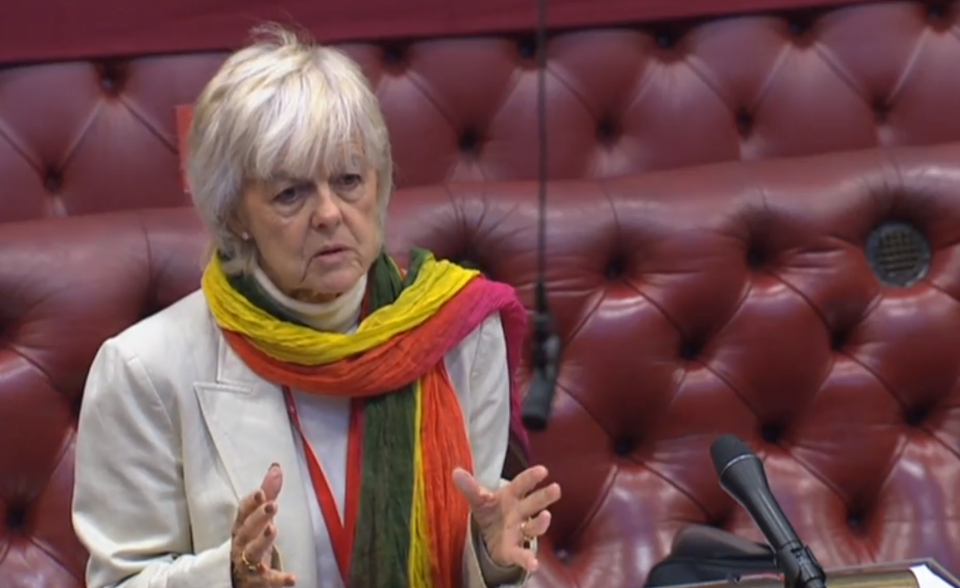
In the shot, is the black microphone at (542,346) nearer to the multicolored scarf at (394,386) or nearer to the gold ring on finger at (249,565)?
the multicolored scarf at (394,386)

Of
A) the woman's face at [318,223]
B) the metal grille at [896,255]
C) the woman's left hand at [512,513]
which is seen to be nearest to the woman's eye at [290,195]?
the woman's face at [318,223]

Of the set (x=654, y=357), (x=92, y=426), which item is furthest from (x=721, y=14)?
(x=92, y=426)

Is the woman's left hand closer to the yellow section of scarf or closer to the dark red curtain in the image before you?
the yellow section of scarf

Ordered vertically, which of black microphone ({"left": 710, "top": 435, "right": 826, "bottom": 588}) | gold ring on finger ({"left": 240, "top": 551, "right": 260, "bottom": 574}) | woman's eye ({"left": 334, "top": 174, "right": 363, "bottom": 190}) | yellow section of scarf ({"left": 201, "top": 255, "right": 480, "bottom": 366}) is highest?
woman's eye ({"left": 334, "top": 174, "right": 363, "bottom": 190})

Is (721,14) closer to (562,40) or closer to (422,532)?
(562,40)

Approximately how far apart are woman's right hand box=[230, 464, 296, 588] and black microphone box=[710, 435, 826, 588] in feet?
1.03

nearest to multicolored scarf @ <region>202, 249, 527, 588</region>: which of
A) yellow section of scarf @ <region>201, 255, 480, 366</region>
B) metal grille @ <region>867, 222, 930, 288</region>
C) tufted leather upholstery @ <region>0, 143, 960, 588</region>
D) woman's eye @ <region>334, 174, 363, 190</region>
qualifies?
yellow section of scarf @ <region>201, 255, 480, 366</region>

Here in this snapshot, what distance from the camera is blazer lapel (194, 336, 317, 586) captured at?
1.06m

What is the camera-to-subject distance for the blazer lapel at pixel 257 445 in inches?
41.6

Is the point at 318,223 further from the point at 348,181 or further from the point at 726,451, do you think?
the point at 726,451

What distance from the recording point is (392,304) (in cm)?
112

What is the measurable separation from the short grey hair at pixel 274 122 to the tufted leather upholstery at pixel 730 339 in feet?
0.92

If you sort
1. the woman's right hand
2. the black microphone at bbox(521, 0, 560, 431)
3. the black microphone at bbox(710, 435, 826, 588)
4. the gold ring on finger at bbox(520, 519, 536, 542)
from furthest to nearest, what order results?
the black microphone at bbox(521, 0, 560, 431), the gold ring on finger at bbox(520, 519, 536, 542), the woman's right hand, the black microphone at bbox(710, 435, 826, 588)

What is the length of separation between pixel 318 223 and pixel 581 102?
54 cm
